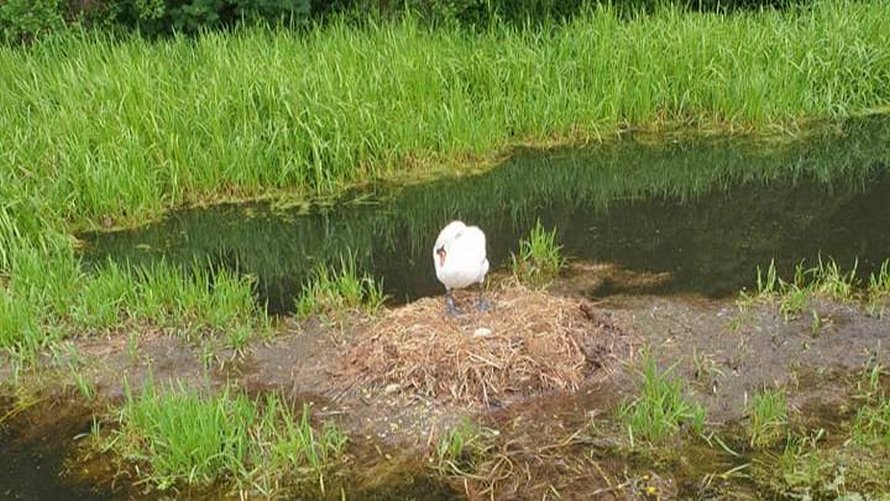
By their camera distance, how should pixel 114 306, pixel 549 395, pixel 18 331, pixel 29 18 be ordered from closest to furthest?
pixel 549 395 → pixel 18 331 → pixel 114 306 → pixel 29 18

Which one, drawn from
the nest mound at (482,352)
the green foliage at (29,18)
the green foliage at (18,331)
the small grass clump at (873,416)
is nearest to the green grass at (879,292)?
the small grass clump at (873,416)

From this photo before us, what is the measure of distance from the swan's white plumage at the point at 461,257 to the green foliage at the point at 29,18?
6483 mm

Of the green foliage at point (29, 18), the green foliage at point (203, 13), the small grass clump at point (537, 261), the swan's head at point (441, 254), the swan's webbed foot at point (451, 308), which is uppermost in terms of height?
the green foliage at point (29, 18)

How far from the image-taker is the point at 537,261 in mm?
6211

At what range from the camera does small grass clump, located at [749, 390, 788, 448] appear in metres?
4.34

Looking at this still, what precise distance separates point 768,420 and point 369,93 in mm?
4837

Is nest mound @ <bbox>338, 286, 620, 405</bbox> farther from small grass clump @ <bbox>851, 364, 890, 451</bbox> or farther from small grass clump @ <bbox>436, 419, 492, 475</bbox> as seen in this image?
small grass clump @ <bbox>851, 364, 890, 451</bbox>

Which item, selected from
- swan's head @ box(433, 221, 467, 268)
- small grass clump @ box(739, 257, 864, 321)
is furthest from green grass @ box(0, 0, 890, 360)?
small grass clump @ box(739, 257, 864, 321)

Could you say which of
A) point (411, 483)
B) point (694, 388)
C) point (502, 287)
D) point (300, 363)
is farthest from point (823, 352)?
point (300, 363)

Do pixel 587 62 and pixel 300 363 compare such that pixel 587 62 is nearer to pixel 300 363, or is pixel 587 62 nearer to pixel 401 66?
pixel 401 66

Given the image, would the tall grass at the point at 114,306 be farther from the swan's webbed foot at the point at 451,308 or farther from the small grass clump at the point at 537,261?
the small grass clump at the point at 537,261

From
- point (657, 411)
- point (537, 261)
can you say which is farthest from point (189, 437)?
point (537, 261)

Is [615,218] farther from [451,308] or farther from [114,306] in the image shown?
[114,306]

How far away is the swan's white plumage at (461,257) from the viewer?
16.1ft
